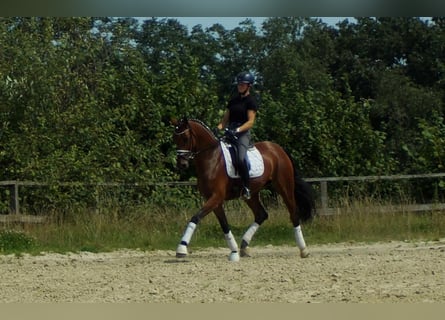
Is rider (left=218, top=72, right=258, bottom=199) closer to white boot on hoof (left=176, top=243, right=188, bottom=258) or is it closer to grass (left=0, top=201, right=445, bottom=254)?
white boot on hoof (left=176, top=243, right=188, bottom=258)

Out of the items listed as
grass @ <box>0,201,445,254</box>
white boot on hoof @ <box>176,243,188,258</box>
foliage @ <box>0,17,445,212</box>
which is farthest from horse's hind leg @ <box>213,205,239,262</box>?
foliage @ <box>0,17,445,212</box>

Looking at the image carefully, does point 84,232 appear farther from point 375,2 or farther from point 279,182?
point 375,2

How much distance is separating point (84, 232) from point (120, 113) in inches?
172

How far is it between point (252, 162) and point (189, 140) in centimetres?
93

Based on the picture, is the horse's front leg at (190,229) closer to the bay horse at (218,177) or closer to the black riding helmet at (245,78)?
the bay horse at (218,177)

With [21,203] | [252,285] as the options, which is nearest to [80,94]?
[21,203]

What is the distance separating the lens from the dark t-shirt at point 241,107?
999cm

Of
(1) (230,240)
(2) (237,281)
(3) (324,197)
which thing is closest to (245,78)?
(1) (230,240)

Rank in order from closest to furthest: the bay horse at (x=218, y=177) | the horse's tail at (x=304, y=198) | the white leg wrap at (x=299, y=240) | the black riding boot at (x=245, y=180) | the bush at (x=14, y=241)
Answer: the bay horse at (x=218, y=177) → the black riding boot at (x=245, y=180) → the white leg wrap at (x=299, y=240) → the horse's tail at (x=304, y=198) → the bush at (x=14, y=241)

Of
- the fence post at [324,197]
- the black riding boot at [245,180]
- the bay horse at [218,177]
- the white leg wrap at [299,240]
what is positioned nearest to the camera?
the bay horse at [218,177]

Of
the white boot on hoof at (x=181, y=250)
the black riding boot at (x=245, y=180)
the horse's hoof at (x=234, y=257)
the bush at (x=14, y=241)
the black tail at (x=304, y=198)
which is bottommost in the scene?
the bush at (x=14, y=241)

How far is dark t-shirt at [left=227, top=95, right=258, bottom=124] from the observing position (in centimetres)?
999

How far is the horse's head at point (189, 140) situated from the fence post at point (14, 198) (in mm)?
5546

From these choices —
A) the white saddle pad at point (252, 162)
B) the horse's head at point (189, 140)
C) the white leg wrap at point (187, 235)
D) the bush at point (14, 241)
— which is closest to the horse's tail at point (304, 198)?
the white saddle pad at point (252, 162)
